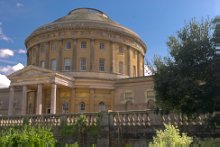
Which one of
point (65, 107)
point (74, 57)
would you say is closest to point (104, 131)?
point (65, 107)

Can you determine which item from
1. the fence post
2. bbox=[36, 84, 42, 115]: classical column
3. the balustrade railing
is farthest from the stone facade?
the fence post

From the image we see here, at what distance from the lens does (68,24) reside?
48.0 meters

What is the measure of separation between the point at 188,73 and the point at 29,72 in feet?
94.7

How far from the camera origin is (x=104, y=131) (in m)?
18.0

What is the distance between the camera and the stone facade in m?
42.5

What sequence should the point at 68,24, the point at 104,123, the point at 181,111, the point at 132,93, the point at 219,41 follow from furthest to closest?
1. the point at 68,24
2. the point at 132,93
3. the point at 104,123
4. the point at 181,111
5. the point at 219,41

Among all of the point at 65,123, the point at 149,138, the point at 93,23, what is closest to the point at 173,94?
the point at 149,138

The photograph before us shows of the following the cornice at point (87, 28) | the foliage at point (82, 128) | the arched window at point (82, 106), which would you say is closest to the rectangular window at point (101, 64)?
the cornice at point (87, 28)

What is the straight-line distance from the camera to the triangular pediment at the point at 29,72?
4100cm

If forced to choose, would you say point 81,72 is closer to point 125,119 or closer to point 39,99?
point 39,99

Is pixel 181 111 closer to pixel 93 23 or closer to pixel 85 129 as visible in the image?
pixel 85 129

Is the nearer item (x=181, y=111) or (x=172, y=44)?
(x=181, y=111)

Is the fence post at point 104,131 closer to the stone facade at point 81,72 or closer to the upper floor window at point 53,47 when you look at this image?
the stone facade at point 81,72

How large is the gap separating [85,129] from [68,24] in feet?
103
